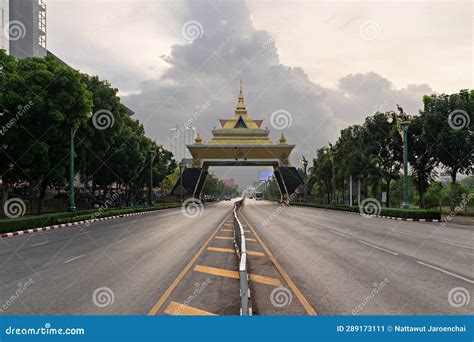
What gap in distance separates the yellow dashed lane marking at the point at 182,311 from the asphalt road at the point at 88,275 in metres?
0.36

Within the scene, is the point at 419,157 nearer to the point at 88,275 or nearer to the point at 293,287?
the point at 293,287

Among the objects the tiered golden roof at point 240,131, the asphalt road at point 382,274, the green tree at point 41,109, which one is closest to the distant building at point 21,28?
the green tree at point 41,109

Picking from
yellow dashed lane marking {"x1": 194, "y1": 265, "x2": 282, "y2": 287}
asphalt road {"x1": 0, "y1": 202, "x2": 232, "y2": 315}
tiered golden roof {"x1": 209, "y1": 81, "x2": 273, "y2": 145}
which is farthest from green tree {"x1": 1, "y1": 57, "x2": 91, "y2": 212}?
tiered golden roof {"x1": 209, "y1": 81, "x2": 273, "y2": 145}

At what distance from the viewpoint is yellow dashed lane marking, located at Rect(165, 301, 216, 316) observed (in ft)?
20.9

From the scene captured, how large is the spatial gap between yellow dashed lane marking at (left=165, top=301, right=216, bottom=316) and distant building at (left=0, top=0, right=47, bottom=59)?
169ft

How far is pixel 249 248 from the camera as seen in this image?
1422 centimetres

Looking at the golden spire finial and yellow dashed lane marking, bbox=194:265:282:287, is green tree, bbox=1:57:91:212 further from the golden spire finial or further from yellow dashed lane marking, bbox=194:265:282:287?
the golden spire finial

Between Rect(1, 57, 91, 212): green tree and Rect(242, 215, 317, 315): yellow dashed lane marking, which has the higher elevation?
Rect(1, 57, 91, 212): green tree

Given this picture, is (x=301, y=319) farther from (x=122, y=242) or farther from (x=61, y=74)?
(x=61, y=74)

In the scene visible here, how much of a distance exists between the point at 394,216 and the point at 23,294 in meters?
30.3

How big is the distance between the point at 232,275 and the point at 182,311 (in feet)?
10.1

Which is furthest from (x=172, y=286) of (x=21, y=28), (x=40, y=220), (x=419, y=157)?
(x=21, y=28)

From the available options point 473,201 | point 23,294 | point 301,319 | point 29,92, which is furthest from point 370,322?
point 473,201

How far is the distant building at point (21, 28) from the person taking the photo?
4913cm
